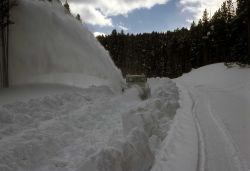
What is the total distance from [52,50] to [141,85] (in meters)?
7.95

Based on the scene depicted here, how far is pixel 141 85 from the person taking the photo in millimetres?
25672

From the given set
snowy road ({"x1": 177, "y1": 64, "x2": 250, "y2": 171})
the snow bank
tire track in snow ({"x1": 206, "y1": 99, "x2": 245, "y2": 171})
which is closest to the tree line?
the snow bank

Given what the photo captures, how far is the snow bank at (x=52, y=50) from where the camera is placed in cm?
2622

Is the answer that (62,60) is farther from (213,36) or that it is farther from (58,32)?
(213,36)

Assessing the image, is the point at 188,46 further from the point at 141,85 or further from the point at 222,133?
the point at 222,133

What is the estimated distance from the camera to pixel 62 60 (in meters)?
29.2

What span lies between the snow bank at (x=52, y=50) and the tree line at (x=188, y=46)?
18.9m

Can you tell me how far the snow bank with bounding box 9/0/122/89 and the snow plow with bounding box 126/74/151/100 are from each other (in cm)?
364

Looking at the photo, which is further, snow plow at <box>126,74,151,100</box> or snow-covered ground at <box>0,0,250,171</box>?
snow plow at <box>126,74,151,100</box>

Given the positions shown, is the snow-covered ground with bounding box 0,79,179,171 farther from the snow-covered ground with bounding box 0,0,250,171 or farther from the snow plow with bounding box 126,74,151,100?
the snow plow with bounding box 126,74,151,100

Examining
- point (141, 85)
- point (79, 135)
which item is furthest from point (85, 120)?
point (141, 85)

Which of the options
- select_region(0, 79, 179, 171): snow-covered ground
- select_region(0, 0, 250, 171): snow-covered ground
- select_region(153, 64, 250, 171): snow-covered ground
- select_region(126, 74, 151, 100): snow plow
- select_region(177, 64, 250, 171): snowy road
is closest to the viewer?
select_region(0, 79, 179, 171): snow-covered ground

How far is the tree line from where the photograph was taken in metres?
50.0

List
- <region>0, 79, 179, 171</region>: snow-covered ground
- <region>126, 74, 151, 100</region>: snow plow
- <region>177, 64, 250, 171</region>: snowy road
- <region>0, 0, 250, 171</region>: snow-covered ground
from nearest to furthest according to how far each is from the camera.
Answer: <region>0, 79, 179, 171</region>: snow-covered ground
<region>0, 0, 250, 171</region>: snow-covered ground
<region>177, 64, 250, 171</region>: snowy road
<region>126, 74, 151, 100</region>: snow plow
